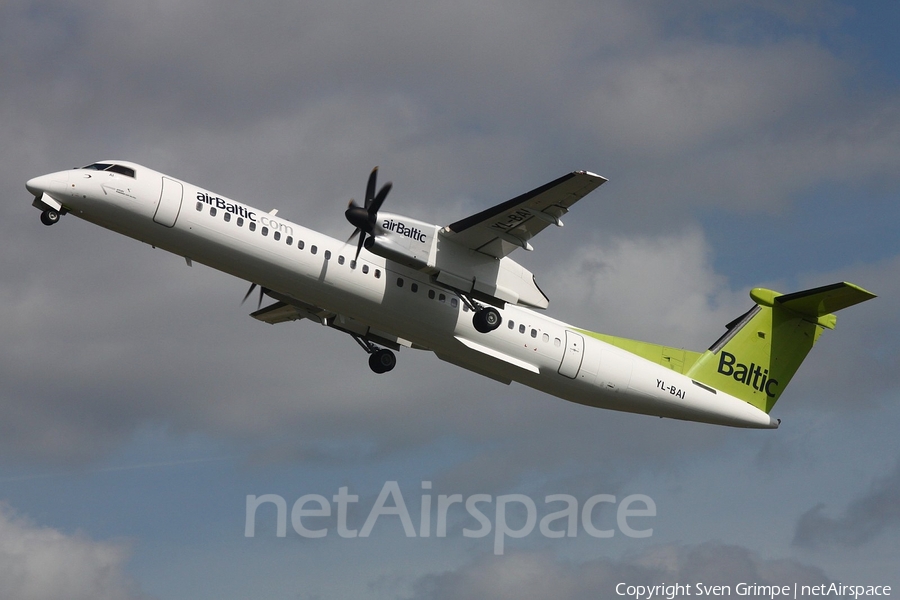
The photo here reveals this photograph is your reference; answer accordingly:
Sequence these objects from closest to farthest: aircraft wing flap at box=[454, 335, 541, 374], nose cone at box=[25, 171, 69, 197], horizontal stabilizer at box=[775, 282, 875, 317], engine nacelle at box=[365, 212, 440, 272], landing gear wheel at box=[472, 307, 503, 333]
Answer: nose cone at box=[25, 171, 69, 197] < engine nacelle at box=[365, 212, 440, 272] < landing gear wheel at box=[472, 307, 503, 333] < aircraft wing flap at box=[454, 335, 541, 374] < horizontal stabilizer at box=[775, 282, 875, 317]

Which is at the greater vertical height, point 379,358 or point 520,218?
point 520,218

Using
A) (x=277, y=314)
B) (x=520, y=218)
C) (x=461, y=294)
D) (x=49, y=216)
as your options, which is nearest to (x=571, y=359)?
(x=461, y=294)

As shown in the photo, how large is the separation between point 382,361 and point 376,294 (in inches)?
170

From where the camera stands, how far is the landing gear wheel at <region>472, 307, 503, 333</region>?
891 inches

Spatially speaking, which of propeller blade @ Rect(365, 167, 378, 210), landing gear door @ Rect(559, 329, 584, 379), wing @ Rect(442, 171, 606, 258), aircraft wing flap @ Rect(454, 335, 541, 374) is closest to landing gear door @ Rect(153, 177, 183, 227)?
propeller blade @ Rect(365, 167, 378, 210)

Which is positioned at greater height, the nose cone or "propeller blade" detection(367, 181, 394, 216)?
"propeller blade" detection(367, 181, 394, 216)

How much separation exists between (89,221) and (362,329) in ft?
24.6

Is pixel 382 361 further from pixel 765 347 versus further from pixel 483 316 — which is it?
pixel 765 347

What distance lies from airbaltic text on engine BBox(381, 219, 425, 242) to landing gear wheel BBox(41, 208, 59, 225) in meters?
6.62

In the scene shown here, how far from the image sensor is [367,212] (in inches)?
844

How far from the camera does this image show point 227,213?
2108cm

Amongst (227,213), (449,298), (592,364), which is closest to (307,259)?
(227,213)

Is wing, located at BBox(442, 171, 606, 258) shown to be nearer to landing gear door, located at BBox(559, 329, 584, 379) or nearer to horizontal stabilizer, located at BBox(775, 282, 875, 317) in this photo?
landing gear door, located at BBox(559, 329, 584, 379)

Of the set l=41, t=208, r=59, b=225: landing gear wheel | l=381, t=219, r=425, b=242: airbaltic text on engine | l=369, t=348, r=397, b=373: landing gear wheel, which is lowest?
l=369, t=348, r=397, b=373: landing gear wheel
